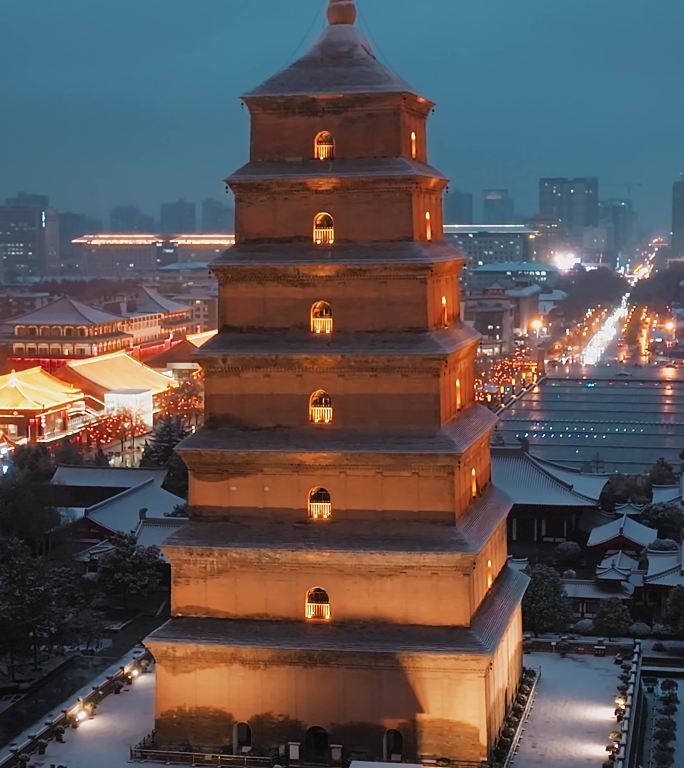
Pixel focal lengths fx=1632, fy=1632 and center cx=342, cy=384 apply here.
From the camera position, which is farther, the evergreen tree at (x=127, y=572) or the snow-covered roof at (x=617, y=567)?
the snow-covered roof at (x=617, y=567)

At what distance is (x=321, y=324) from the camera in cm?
2588

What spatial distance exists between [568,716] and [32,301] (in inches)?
4379

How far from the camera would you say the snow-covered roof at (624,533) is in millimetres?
42969

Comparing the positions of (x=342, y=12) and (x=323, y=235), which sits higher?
(x=342, y=12)

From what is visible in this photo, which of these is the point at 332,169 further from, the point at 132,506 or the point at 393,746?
the point at 132,506

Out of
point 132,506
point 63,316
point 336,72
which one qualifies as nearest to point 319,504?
point 336,72

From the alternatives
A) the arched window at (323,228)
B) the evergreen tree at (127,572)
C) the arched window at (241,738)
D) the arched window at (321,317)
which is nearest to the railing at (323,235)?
the arched window at (323,228)

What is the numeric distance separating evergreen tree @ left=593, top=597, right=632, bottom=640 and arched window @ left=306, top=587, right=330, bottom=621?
11.2m

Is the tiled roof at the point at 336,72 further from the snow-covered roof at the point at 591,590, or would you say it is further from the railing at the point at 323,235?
the snow-covered roof at the point at 591,590

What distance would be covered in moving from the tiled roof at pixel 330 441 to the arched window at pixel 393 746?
430 cm

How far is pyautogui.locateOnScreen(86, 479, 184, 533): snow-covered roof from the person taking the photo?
4403cm

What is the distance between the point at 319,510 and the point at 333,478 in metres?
0.57

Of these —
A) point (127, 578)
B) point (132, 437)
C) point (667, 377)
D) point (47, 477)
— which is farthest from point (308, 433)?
point (667, 377)

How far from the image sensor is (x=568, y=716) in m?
26.8
